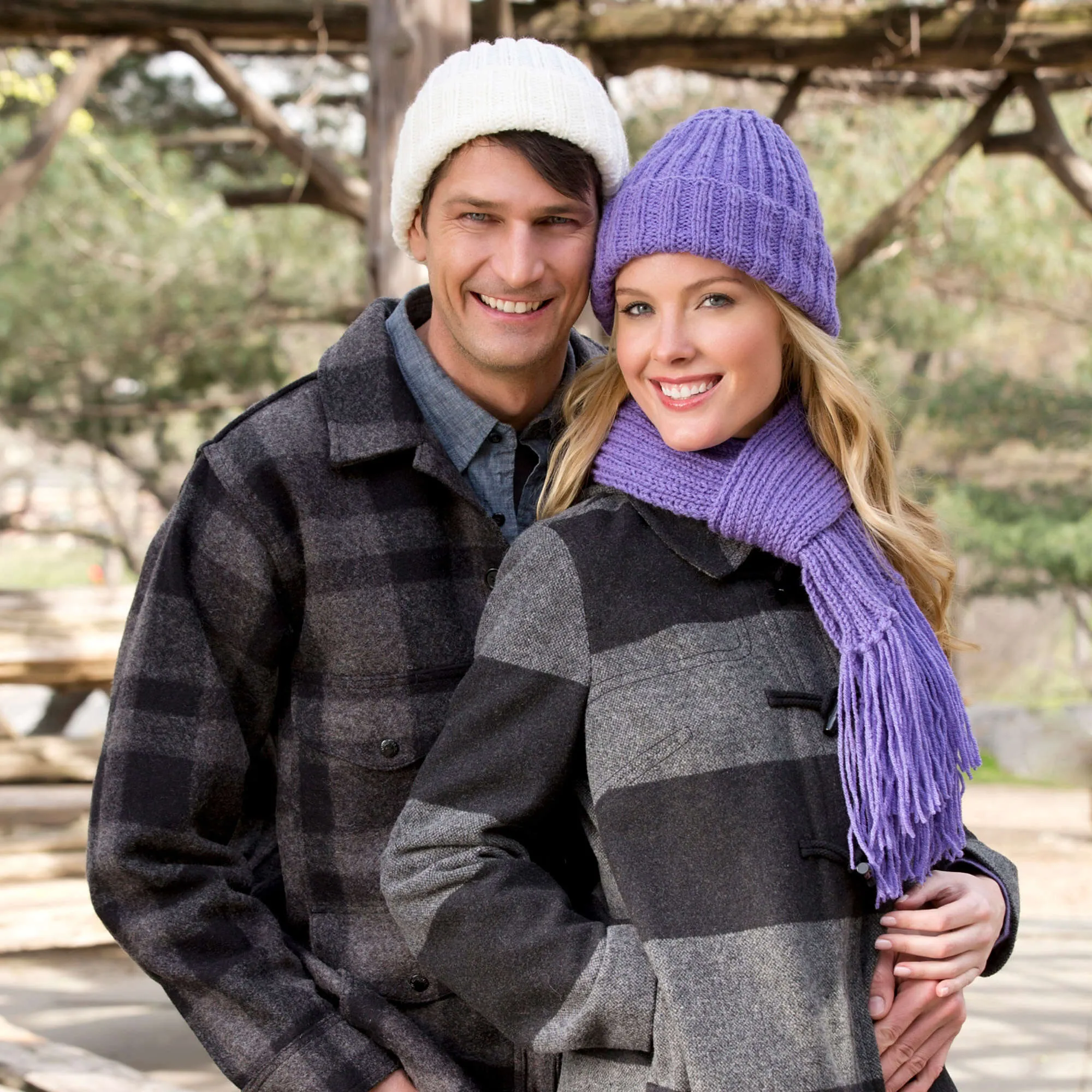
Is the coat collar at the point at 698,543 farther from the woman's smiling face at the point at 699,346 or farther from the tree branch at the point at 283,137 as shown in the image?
the tree branch at the point at 283,137

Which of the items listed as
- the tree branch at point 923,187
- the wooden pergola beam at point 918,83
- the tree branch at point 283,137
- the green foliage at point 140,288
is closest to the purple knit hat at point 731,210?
the tree branch at point 283,137

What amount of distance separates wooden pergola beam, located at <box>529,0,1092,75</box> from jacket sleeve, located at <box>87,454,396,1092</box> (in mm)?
3702

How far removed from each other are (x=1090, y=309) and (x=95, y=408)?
7.85 meters

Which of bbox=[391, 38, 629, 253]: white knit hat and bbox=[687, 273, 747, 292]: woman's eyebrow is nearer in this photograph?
bbox=[687, 273, 747, 292]: woman's eyebrow

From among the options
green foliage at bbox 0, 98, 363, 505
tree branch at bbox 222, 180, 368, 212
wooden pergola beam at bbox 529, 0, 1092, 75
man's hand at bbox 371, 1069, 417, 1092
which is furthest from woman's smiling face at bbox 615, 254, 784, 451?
green foliage at bbox 0, 98, 363, 505

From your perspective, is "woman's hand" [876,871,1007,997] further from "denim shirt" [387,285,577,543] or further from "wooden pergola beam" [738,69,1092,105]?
"wooden pergola beam" [738,69,1092,105]

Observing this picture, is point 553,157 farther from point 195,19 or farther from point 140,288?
point 140,288

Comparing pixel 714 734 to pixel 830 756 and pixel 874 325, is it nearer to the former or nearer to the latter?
pixel 830 756

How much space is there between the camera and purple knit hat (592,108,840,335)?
1.52m

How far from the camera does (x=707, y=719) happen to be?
4.80 feet

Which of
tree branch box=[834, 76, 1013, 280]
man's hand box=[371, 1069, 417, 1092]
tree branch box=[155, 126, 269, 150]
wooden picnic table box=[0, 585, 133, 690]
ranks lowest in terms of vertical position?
man's hand box=[371, 1069, 417, 1092]

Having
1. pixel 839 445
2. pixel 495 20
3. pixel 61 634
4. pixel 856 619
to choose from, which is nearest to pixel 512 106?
pixel 839 445

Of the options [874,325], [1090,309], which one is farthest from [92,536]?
[1090,309]

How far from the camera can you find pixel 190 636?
161 cm
